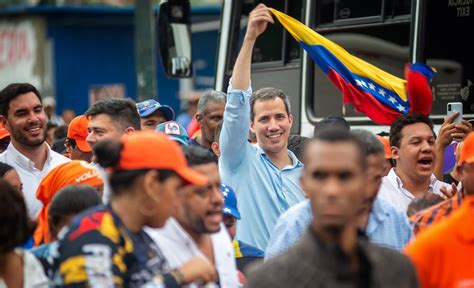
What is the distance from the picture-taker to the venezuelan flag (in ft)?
27.8

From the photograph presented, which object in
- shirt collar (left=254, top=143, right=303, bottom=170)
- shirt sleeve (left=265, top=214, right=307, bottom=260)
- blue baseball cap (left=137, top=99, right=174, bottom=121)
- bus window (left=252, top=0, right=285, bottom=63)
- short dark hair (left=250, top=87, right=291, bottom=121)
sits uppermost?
bus window (left=252, top=0, right=285, bottom=63)

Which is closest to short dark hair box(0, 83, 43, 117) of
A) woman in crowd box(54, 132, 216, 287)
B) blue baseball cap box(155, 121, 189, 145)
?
blue baseball cap box(155, 121, 189, 145)

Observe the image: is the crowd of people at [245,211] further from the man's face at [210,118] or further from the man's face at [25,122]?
the man's face at [210,118]

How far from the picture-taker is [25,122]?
7.67m

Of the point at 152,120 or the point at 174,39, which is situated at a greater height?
the point at 174,39

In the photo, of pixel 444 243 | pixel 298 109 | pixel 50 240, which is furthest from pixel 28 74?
pixel 444 243

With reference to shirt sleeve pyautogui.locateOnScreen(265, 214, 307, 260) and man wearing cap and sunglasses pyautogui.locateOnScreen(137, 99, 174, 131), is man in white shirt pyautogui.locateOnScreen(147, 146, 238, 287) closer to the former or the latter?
shirt sleeve pyautogui.locateOnScreen(265, 214, 307, 260)

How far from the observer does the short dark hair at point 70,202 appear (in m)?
5.39

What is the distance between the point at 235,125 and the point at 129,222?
2465mm

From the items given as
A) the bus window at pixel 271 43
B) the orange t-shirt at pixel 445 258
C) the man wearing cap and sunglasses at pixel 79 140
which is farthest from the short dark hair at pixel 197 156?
the bus window at pixel 271 43

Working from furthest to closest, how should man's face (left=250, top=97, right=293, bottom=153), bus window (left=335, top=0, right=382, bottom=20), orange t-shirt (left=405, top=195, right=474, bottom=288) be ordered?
1. bus window (left=335, top=0, right=382, bottom=20)
2. man's face (left=250, top=97, right=293, bottom=153)
3. orange t-shirt (left=405, top=195, right=474, bottom=288)

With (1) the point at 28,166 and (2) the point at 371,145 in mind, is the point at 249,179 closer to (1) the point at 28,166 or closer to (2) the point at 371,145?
(2) the point at 371,145

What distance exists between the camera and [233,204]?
6.25m

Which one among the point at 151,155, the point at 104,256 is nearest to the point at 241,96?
the point at 151,155
